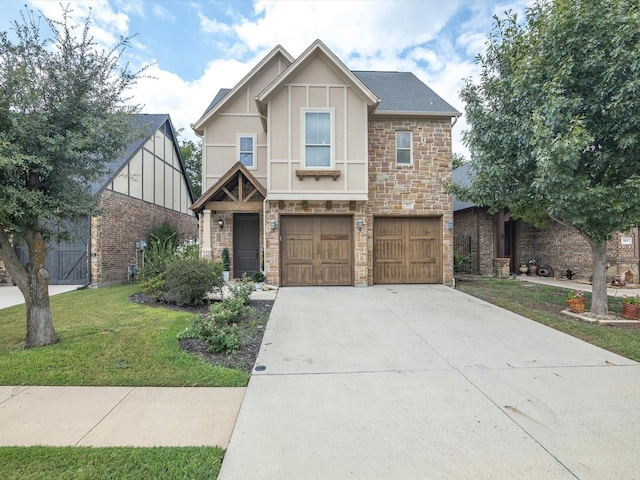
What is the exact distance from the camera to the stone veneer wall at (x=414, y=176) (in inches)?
406

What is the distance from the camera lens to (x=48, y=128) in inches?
165

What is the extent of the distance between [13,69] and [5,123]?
28.5 inches

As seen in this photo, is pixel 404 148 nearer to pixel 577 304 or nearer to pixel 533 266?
pixel 577 304

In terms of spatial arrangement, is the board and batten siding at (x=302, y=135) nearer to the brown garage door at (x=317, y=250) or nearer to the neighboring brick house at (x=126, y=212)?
the brown garage door at (x=317, y=250)

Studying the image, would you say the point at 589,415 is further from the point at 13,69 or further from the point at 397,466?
the point at 13,69

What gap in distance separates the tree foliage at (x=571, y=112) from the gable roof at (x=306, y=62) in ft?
10.8

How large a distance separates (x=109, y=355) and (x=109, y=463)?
2444 millimetres

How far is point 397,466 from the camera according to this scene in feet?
7.27

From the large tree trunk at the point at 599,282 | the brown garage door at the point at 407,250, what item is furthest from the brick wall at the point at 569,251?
the brown garage door at the point at 407,250

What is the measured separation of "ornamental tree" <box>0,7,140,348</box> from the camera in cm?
399

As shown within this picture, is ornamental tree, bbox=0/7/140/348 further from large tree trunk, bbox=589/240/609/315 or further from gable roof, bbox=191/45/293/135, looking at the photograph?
large tree trunk, bbox=589/240/609/315

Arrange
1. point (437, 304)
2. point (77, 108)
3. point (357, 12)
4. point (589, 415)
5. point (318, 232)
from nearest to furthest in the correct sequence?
point (589, 415) < point (77, 108) < point (437, 304) < point (357, 12) < point (318, 232)

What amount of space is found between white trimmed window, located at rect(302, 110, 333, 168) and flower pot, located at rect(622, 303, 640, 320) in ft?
25.4

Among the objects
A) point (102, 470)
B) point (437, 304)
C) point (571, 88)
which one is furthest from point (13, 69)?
point (571, 88)
